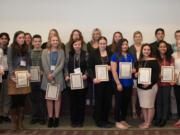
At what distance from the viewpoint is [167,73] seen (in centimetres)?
346

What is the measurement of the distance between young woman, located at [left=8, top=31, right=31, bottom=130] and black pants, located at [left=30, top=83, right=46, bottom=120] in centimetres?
48

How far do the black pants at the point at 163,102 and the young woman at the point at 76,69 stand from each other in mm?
1384

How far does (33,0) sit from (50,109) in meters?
2.77

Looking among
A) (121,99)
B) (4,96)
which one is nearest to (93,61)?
(121,99)

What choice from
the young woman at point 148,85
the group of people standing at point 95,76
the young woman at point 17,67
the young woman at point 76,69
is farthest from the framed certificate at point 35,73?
the young woman at point 148,85

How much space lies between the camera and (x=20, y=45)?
3.40 meters

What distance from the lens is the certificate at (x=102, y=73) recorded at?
3.41 metres

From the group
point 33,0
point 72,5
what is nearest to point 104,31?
point 72,5

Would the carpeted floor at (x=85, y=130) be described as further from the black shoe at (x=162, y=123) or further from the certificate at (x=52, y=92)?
the certificate at (x=52, y=92)

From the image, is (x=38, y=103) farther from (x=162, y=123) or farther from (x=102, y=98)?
A: (x=162, y=123)

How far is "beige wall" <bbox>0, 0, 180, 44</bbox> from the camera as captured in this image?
480cm

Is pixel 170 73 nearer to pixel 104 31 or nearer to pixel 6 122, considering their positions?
pixel 104 31

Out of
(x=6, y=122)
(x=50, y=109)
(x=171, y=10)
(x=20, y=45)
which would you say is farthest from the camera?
(x=171, y=10)

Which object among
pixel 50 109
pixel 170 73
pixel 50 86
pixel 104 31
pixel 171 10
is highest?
pixel 171 10
